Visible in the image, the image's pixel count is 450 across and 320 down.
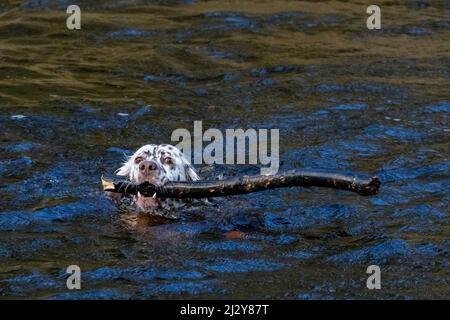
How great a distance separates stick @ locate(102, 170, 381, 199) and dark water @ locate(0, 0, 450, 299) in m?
0.48

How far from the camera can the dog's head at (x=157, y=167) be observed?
9383mm

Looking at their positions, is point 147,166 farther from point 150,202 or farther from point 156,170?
point 150,202

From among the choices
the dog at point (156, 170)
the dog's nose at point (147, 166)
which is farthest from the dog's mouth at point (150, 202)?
the dog's nose at point (147, 166)

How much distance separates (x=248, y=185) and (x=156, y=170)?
1337mm

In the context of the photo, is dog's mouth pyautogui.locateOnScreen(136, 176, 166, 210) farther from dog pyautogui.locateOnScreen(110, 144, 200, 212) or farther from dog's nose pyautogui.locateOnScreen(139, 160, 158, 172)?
dog's nose pyautogui.locateOnScreen(139, 160, 158, 172)

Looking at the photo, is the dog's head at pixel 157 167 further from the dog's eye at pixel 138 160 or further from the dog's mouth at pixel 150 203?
the dog's mouth at pixel 150 203

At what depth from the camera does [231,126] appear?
40.7 feet

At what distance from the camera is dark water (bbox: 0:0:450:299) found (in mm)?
8242

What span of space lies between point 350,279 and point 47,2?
11.0 m

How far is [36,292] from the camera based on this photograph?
Answer: 7684 millimetres

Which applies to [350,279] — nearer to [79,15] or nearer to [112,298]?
[112,298]
